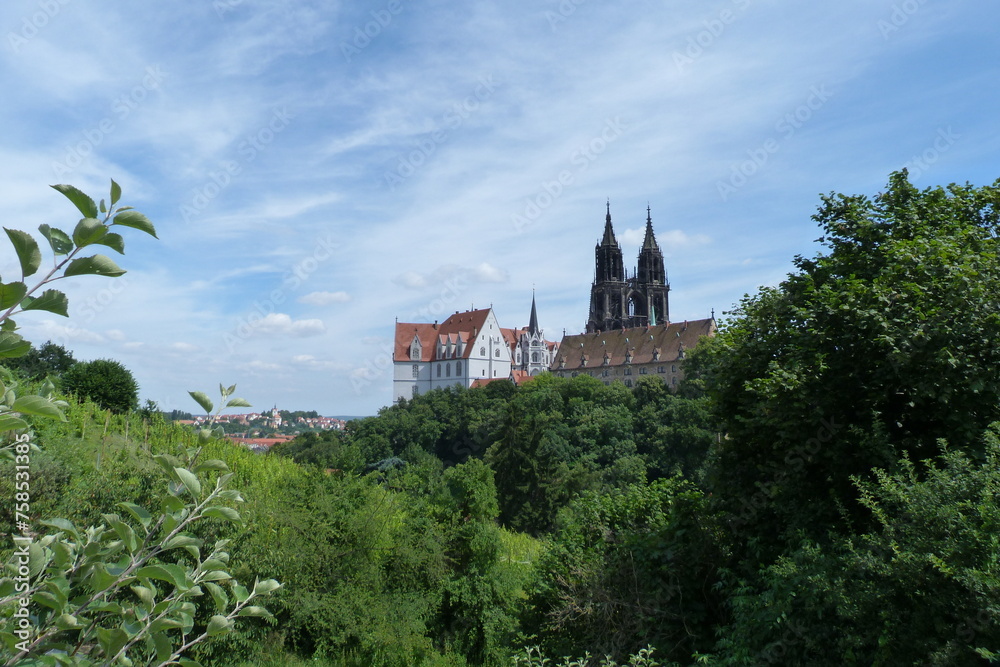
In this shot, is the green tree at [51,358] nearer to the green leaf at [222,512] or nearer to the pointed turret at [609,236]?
the green leaf at [222,512]

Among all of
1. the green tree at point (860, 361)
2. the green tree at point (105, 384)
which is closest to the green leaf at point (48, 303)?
the green tree at point (860, 361)

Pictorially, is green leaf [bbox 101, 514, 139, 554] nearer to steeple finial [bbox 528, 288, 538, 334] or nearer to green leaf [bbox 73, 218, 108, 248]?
green leaf [bbox 73, 218, 108, 248]

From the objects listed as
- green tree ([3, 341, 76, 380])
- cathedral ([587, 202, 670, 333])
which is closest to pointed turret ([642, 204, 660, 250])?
cathedral ([587, 202, 670, 333])

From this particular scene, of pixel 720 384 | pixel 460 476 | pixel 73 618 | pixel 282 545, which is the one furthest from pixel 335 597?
pixel 73 618

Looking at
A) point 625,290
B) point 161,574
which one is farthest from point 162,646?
point 625,290

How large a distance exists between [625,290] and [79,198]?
107327 mm

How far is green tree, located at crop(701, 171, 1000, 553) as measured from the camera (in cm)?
817

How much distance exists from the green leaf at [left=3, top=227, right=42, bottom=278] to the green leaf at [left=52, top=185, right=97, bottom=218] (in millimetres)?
133

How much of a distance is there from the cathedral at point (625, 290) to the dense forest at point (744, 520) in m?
89.2

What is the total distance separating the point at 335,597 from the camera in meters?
16.1

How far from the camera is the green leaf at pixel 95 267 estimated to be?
1713mm

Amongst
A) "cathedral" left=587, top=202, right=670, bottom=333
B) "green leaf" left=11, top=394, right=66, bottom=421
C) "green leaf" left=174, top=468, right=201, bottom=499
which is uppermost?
"cathedral" left=587, top=202, right=670, bottom=333

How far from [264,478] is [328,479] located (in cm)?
178

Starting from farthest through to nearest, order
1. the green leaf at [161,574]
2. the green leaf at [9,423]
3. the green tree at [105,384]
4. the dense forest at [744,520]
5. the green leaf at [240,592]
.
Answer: the green tree at [105,384] < the dense forest at [744,520] < the green leaf at [240,592] < the green leaf at [161,574] < the green leaf at [9,423]
